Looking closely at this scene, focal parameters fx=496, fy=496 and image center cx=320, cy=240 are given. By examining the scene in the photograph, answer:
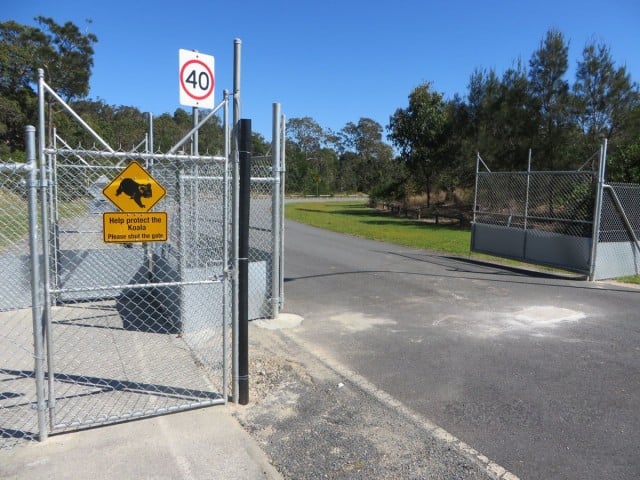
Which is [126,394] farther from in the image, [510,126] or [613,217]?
[510,126]

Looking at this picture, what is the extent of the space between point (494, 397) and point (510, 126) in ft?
62.7

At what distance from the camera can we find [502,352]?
5672 mm

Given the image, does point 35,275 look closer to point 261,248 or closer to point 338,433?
point 338,433

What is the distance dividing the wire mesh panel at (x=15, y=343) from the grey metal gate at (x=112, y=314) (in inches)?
0.5

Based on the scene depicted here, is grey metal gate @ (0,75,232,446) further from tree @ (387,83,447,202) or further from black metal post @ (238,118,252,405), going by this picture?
tree @ (387,83,447,202)

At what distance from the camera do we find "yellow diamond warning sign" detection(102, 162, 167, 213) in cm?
369

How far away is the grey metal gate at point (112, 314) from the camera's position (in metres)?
3.51

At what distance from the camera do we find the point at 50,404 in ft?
11.6

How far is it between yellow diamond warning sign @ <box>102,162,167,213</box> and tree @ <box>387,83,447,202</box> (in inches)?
985

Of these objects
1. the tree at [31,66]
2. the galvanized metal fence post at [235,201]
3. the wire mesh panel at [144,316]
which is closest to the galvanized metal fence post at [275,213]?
the wire mesh panel at [144,316]

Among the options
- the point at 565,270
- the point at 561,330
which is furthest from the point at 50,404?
the point at 565,270

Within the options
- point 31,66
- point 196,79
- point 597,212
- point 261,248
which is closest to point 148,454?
point 196,79

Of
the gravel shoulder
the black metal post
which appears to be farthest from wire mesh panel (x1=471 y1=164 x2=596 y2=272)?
the black metal post

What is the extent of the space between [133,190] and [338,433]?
2.41 m
